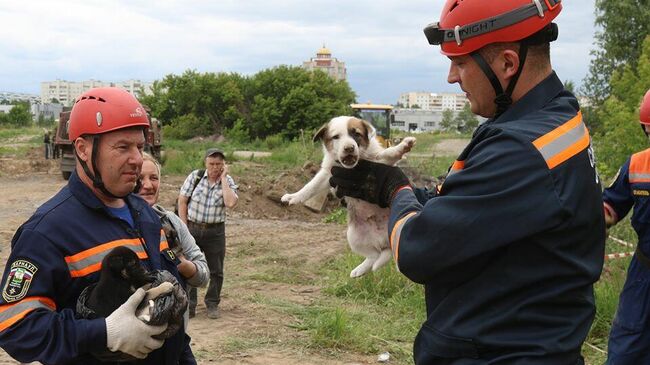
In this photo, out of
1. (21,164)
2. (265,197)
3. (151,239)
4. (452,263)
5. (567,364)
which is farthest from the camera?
(21,164)

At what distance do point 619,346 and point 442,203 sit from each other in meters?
3.12

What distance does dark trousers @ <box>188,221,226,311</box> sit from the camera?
8.12m

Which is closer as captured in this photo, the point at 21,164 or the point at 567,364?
the point at 567,364

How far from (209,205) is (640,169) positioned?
190 inches

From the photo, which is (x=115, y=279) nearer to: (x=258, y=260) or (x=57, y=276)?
(x=57, y=276)

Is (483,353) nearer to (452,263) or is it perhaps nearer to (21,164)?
(452,263)

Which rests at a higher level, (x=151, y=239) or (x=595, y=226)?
(x=595, y=226)

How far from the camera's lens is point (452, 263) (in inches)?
83.9

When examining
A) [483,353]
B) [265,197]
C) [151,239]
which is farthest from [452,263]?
[265,197]

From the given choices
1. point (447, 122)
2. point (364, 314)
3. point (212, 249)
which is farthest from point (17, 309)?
point (447, 122)

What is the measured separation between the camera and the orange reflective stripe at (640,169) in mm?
4840

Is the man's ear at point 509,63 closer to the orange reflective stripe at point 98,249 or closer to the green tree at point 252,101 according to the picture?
the orange reflective stripe at point 98,249

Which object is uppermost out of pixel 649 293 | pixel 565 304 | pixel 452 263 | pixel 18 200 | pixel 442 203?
pixel 442 203

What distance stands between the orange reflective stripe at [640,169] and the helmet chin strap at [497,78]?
300cm
